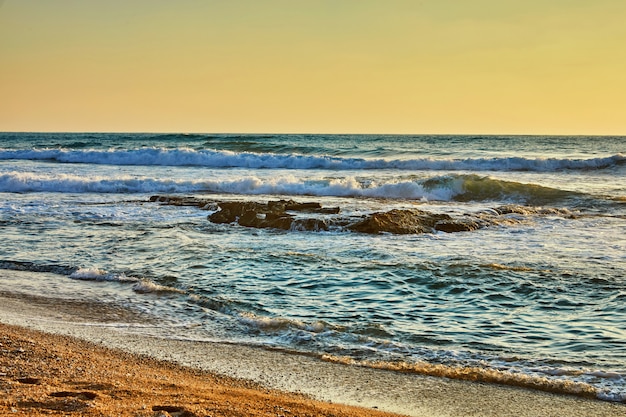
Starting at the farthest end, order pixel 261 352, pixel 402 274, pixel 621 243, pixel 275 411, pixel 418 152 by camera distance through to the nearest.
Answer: pixel 418 152 < pixel 621 243 < pixel 402 274 < pixel 261 352 < pixel 275 411

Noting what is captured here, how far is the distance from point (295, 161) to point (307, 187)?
12435 mm

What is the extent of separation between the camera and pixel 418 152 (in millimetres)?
39938

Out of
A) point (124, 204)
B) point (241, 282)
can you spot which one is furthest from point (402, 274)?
point (124, 204)

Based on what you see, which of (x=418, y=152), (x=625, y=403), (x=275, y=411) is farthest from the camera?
(x=418, y=152)

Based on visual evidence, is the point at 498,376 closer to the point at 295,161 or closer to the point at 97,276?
the point at 97,276

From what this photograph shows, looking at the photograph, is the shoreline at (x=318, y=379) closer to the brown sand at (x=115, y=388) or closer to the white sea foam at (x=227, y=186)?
the brown sand at (x=115, y=388)

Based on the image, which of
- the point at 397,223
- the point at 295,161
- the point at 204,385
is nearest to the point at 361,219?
the point at 397,223

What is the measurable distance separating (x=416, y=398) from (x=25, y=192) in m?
18.9

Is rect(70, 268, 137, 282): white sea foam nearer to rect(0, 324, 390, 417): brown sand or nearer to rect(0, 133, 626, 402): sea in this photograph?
rect(0, 133, 626, 402): sea

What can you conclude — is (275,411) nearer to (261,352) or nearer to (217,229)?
(261,352)

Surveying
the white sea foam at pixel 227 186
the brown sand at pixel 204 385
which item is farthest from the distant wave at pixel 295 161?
the brown sand at pixel 204 385

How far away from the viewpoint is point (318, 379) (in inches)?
203

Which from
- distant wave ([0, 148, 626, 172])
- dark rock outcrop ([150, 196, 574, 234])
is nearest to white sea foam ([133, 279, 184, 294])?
dark rock outcrop ([150, 196, 574, 234])

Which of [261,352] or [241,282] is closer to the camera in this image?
[261,352]
